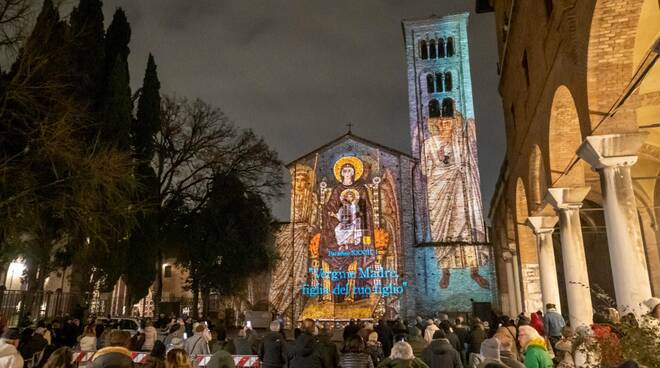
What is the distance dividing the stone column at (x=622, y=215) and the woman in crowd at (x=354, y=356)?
12.5 feet

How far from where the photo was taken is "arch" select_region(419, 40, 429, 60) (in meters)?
35.6

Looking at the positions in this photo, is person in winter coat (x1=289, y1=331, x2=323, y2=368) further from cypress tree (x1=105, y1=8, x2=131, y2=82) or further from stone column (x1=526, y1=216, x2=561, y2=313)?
cypress tree (x1=105, y1=8, x2=131, y2=82)

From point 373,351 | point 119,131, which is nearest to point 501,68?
point 373,351

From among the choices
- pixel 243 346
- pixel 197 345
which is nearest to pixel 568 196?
pixel 243 346

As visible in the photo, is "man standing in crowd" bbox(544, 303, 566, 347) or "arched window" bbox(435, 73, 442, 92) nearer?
"man standing in crowd" bbox(544, 303, 566, 347)

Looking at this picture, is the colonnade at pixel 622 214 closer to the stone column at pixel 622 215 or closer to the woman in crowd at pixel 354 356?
the stone column at pixel 622 215

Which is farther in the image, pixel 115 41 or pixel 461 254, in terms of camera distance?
pixel 461 254

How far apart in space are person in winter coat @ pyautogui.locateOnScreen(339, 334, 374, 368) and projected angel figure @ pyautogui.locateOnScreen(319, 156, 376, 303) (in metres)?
24.5

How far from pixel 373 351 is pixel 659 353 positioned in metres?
5.68

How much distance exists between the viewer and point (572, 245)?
10430 millimetres

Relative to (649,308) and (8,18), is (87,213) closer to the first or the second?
(8,18)

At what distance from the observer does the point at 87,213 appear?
1370 centimetres

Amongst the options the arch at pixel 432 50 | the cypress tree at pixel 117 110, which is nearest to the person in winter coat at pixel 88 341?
the cypress tree at pixel 117 110

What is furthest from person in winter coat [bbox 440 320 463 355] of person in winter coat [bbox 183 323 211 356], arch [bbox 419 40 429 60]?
arch [bbox 419 40 429 60]
